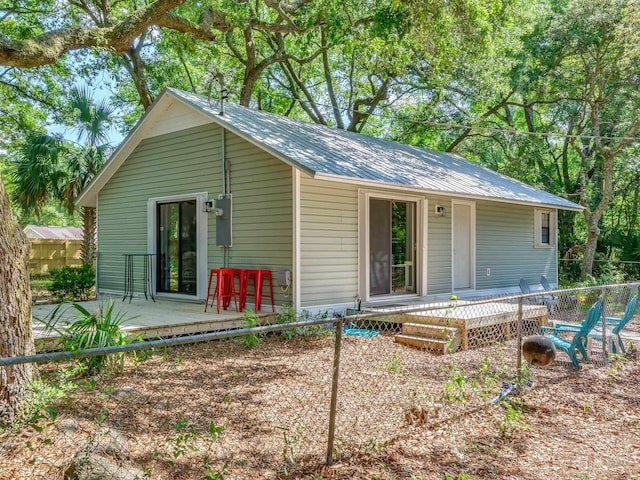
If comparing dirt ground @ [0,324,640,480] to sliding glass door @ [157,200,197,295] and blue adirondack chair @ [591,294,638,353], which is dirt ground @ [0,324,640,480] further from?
sliding glass door @ [157,200,197,295]

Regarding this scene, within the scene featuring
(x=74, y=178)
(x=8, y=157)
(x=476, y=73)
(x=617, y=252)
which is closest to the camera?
(x=74, y=178)

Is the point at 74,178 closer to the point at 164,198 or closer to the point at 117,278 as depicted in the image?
the point at 117,278

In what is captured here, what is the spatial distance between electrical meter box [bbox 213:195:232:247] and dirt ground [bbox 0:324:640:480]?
9.85ft

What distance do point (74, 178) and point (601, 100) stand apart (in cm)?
1459

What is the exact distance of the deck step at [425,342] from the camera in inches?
268

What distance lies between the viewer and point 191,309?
28.8 feet

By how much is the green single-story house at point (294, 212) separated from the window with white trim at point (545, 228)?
0.88 meters

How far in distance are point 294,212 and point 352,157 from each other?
2094mm

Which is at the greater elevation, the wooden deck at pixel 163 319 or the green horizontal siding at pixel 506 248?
the green horizontal siding at pixel 506 248

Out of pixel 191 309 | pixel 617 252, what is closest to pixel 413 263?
pixel 191 309

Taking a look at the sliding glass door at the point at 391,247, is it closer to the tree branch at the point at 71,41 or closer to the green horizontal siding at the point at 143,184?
the green horizontal siding at the point at 143,184

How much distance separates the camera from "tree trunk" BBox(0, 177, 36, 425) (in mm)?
3553

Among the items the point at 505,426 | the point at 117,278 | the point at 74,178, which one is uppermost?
the point at 74,178

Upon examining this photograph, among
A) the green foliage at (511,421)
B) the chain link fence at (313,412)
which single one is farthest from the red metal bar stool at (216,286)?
the green foliage at (511,421)
